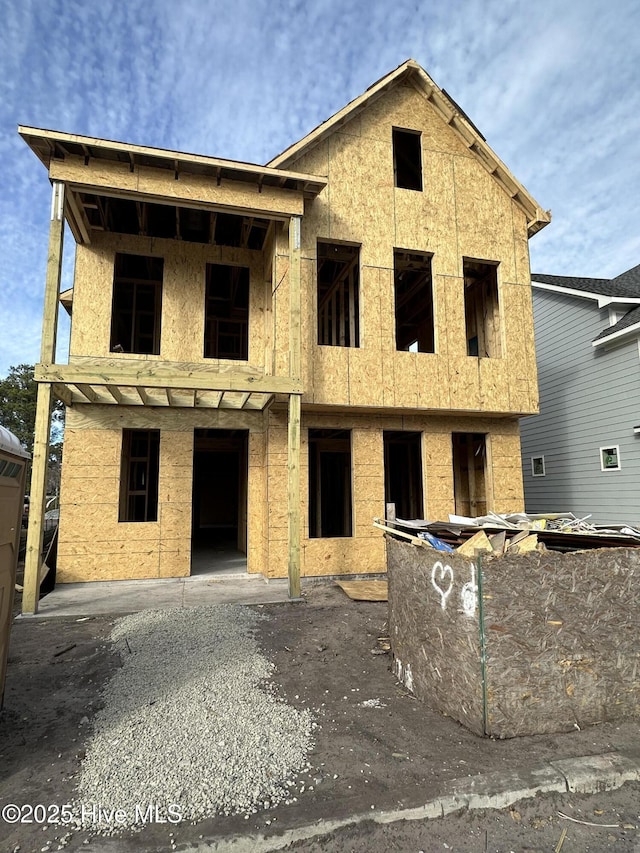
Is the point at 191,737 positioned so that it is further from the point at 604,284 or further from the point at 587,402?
the point at 604,284

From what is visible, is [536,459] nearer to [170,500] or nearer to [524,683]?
[170,500]

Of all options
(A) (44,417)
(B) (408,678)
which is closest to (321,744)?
(B) (408,678)

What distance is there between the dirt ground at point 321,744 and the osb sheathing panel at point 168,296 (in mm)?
5842

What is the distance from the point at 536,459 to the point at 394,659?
12690mm

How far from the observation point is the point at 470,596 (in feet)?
11.3

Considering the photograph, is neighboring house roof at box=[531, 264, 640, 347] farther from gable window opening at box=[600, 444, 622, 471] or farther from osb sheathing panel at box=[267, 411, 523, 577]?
osb sheathing panel at box=[267, 411, 523, 577]

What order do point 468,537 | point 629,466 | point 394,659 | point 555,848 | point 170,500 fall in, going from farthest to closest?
point 629,466 → point 170,500 → point 394,659 → point 468,537 → point 555,848

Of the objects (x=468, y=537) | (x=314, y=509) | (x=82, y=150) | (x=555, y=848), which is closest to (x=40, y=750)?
(x=555, y=848)

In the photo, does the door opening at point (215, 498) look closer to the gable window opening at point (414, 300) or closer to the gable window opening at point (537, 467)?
the gable window opening at point (414, 300)

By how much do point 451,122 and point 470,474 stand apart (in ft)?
27.8

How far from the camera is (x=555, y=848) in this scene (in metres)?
2.47

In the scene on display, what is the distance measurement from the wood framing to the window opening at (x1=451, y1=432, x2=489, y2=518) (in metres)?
0.10

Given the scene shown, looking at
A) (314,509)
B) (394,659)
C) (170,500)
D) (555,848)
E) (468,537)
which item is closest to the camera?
(555,848)

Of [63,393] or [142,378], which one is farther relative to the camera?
[63,393]
